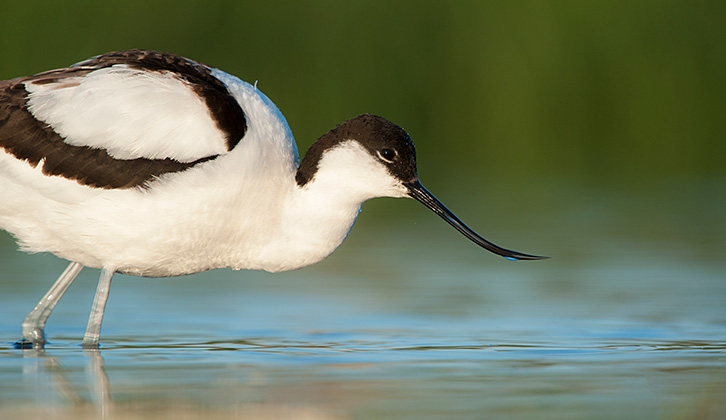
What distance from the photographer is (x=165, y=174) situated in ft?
22.8

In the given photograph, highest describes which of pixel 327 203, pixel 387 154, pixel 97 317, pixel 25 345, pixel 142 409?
pixel 387 154

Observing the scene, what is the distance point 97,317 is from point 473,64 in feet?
37.3

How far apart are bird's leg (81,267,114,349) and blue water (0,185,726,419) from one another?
0.27 feet

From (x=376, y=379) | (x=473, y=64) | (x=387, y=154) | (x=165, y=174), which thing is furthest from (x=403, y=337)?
(x=473, y=64)

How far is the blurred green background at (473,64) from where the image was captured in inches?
631

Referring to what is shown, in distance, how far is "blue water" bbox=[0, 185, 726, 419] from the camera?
5.40m

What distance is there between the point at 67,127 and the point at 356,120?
1607 mm

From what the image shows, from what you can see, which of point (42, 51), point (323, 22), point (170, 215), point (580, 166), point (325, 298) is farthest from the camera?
point (580, 166)

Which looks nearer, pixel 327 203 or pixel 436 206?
pixel 327 203

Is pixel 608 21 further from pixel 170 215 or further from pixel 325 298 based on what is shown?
pixel 170 215

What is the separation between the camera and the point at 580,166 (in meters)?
18.1

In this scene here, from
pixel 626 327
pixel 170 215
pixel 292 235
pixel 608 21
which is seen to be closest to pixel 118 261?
pixel 170 215

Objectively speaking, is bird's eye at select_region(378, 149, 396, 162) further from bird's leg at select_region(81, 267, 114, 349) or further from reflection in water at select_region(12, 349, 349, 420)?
reflection in water at select_region(12, 349, 349, 420)

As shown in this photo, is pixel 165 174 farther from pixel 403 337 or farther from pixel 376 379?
pixel 376 379
